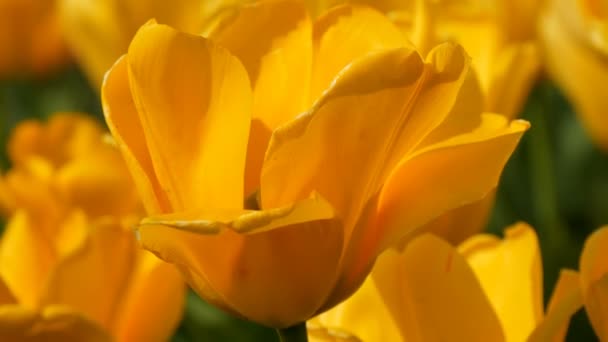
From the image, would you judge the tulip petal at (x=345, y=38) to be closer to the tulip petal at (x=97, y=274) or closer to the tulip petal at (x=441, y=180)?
the tulip petal at (x=441, y=180)

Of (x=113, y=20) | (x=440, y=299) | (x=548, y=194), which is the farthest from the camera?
(x=113, y=20)

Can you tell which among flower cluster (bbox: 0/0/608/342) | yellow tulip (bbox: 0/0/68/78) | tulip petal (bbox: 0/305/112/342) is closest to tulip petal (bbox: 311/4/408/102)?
flower cluster (bbox: 0/0/608/342)

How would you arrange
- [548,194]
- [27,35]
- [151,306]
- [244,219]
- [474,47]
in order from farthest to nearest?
[27,35]
[548,194]
[474,47]
[151,306]
[244,219]

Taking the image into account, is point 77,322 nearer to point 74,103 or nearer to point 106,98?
point 106,98

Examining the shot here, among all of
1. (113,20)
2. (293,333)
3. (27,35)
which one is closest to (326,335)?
(293,333)

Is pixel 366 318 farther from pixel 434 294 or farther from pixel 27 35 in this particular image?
pixel 27 35

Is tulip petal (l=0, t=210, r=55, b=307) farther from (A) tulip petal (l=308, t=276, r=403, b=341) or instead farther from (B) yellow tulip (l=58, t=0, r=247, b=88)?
(B) yellow tulip (l=58, t=0, r=247, b=88)

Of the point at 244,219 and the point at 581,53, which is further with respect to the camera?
the point at 581,53

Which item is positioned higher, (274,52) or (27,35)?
(274,52)
